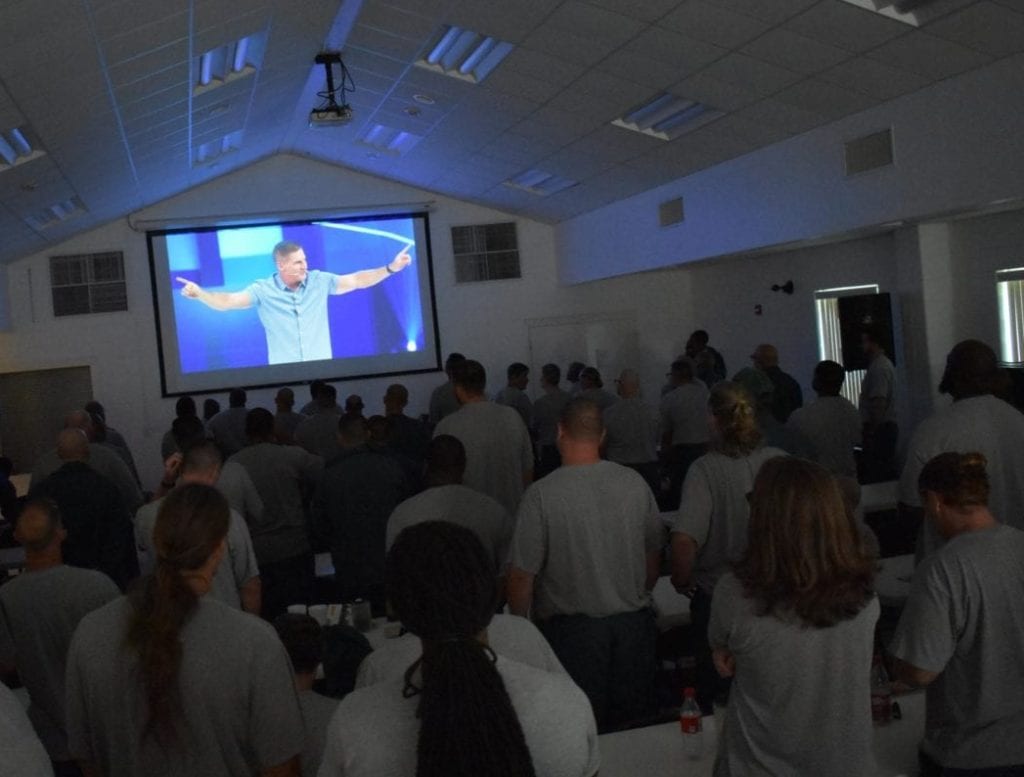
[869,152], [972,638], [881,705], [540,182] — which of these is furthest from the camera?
[540,182]

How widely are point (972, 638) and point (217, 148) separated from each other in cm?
1020

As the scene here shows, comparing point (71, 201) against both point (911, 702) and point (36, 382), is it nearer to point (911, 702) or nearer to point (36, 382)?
point (36, 382)

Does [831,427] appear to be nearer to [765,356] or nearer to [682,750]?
[765,356]

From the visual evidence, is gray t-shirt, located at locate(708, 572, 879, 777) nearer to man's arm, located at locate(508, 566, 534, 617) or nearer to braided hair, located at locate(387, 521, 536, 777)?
braided hair, located at locate(387, 521, 536, 777)

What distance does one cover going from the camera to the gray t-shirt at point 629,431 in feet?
25.6

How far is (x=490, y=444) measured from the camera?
5383mm

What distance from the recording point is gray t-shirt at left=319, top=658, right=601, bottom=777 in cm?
163

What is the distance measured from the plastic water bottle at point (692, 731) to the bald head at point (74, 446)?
10.7 ft

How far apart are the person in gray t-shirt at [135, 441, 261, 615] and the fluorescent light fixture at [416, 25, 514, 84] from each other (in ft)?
15.5

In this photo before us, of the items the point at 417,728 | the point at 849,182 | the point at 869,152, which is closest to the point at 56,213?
the point at 849,182

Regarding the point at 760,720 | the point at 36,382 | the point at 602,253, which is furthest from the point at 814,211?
the point at 36,382

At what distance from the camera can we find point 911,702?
315 centimetres

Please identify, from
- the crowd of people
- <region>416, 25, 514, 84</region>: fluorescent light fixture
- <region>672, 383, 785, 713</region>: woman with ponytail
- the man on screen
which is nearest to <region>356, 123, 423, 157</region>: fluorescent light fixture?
the man on screen

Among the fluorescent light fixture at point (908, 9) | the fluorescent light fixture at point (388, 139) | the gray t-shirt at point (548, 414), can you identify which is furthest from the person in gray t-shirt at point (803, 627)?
the fluorescent light fixture at point (388, 139)
